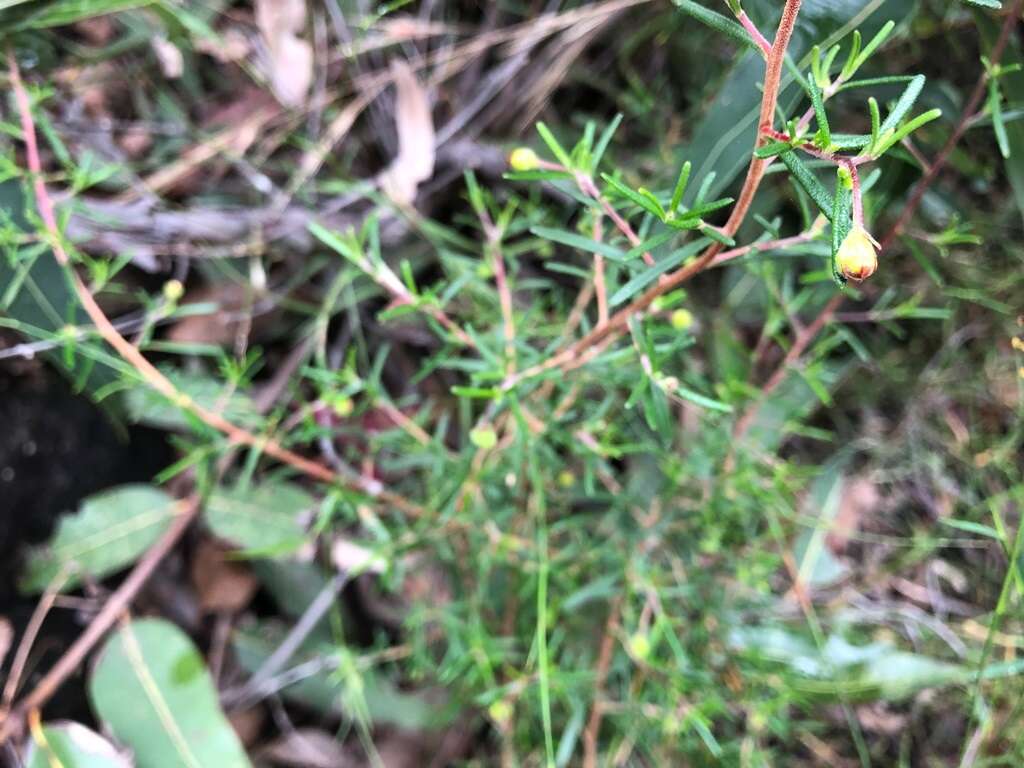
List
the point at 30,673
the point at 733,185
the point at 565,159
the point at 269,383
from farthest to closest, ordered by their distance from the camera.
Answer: the point at 269,383
the point at 30,673
the point at 733,185
the point at 565,159

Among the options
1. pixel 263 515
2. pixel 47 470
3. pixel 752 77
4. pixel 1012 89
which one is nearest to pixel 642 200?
pixel 752 77

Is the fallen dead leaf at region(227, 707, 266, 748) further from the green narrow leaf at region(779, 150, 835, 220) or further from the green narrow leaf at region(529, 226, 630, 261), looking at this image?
the green narrow leaf at region(779, 150, 835, 220)

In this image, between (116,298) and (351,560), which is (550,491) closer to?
(351,560)

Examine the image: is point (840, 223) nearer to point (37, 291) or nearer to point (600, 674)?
point (600, 674)

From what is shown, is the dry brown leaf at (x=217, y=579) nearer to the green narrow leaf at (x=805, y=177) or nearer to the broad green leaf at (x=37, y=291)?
the broad green leaf at (x=37, y=291)

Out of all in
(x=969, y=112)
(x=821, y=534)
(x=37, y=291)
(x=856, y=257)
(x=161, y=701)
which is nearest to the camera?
(x=856, y=257)

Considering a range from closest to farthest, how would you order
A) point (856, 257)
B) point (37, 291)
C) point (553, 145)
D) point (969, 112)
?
point (856, 257)
point (553, 145)
point (969, 112)
point (37, 291)

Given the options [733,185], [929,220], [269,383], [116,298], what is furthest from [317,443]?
[929,220]
